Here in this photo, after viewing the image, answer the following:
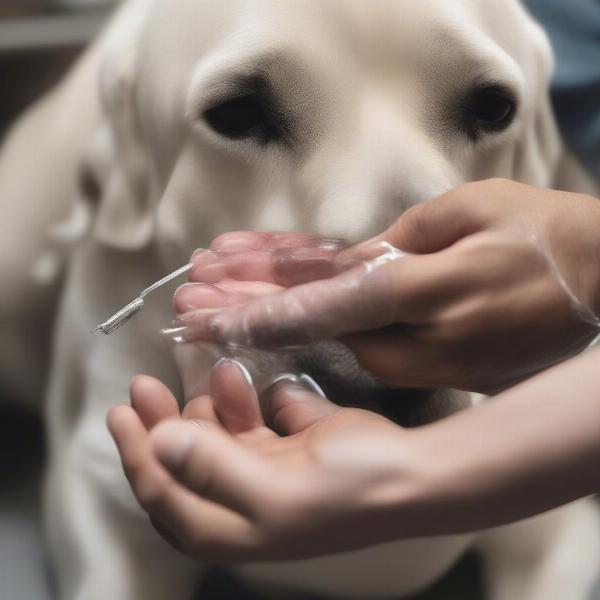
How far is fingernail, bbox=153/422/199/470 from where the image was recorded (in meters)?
0.26

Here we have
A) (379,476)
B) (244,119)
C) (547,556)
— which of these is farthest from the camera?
(547,556)

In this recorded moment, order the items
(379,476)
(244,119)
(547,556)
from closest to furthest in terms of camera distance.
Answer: (379,476) → (244,119) → (547,556)

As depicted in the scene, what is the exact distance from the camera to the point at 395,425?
10.6 inches

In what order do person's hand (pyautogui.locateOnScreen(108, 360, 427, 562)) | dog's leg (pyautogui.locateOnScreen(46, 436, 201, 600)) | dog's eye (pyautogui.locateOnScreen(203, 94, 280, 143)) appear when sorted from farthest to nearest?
dog's leg (pyautogui.locateOnScreen(46, 436, 201, 600)) < dog's eye (pyautogui.locateOnScreen(203, 94, 280, 143)) < person's hand (pyautogui.locateOnScreen(108, 360, 427, 562))

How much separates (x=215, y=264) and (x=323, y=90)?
0.25 ft

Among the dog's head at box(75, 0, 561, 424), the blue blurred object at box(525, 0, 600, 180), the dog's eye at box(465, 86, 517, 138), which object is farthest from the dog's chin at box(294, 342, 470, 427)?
the blue blurred object at box(525, 0, 600, 180)

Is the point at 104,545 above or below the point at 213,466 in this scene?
below

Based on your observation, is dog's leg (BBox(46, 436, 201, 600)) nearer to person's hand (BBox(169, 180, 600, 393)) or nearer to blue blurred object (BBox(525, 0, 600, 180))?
person's hand (BBox(169, 180, 600, 393))

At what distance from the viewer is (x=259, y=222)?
357 mm

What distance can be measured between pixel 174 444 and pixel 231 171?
0.15m

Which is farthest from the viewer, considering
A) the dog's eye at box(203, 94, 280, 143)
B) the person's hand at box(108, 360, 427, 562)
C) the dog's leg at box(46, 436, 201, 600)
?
the dog's leg at box(46, 436, 201, 600)

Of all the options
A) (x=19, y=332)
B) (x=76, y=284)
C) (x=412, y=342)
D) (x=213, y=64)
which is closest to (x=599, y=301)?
(x=412, y=342)

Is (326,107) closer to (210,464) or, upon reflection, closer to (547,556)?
(210,464)

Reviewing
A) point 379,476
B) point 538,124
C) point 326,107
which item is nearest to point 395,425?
point 379,476
